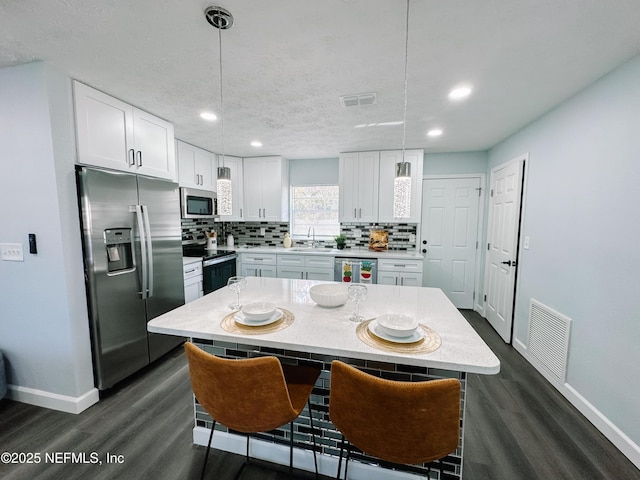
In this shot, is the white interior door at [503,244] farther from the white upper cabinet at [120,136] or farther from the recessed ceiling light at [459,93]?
the white upper cabinet at [120,136]

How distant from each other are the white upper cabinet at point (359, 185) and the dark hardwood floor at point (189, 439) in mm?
2500

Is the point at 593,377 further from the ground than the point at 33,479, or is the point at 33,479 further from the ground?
the point at 593,377

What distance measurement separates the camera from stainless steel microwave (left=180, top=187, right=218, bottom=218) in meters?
3.36

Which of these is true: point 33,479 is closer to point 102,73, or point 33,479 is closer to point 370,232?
point 102,73

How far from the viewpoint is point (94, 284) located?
1.97 metres

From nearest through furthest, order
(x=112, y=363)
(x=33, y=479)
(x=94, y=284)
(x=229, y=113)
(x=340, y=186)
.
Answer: (x=33, y=479) < (x=94, y=284) < (x=112, y=363) < (x=229, y=113) < (x=340, y=186)

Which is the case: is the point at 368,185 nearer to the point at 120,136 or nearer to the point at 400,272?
the point at 400,272

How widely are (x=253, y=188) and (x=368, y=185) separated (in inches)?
73.8

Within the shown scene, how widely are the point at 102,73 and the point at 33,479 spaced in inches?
97.9

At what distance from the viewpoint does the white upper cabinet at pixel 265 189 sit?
4.27m

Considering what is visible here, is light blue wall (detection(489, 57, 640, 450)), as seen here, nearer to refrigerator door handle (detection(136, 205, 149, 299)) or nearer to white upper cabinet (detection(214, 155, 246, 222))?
refrigerator door handle (detection(136, 205, 149, 299))

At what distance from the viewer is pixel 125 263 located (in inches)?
87.0

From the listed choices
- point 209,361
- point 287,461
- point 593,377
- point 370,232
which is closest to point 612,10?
point 593,377

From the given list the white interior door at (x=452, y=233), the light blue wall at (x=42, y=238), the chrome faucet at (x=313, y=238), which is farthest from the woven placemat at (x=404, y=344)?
the chrome faucet at (x=313, y=238)
